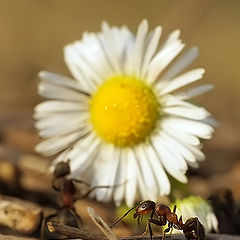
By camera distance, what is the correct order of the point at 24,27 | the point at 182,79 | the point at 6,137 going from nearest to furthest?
the point at 182,79 → the point at 6,137 → the point at 24,27

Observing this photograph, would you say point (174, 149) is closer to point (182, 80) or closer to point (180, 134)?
point (180, 134)

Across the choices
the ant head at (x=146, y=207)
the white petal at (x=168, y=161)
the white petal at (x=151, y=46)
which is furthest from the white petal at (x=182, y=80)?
the ant head at (x=146, y=207)

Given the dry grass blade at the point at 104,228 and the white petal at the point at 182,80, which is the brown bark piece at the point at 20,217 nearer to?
the dry grass blade at the point at 104,228

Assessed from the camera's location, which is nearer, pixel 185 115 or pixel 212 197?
pixel 185 115

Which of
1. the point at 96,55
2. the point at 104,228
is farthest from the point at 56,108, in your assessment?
the point at 104,228

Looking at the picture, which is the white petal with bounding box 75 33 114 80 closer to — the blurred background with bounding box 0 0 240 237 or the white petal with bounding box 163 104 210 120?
the white petal with bounding box 163 104 210 120

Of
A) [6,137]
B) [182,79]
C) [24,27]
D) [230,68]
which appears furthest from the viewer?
[24,27]

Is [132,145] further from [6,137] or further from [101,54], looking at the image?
[6,137]

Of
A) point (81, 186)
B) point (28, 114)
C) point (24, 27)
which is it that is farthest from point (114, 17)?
point (81, 186)
